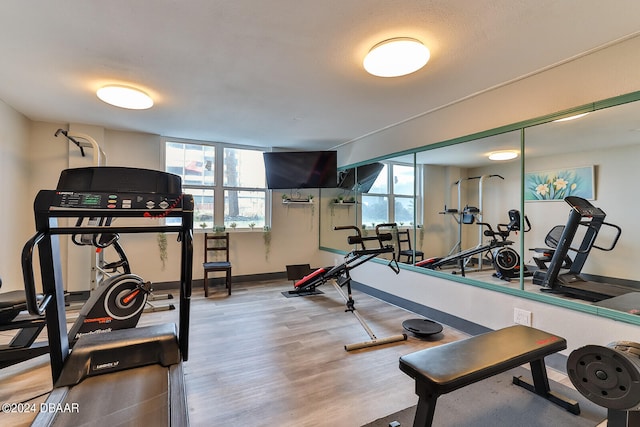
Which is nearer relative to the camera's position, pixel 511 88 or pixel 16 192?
pixel 511 88

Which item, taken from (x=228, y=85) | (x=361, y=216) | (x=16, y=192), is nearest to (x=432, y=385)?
(x=228, y=85)

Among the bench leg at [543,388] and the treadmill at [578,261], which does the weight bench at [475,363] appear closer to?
the bench leg at [543,388]

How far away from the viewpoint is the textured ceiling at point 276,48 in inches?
70.3

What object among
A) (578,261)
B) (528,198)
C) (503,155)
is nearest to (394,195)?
(503,155)

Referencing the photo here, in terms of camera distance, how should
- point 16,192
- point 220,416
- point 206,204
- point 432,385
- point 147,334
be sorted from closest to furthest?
point 432,385 < point 220,416 < point 147,334 < point 16,192 < point 206,204

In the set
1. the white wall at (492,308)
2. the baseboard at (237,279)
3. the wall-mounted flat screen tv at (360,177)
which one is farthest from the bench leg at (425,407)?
A: the baseboard at (237,279)

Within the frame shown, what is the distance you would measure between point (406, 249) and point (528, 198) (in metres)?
1.70

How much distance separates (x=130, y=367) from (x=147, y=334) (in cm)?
29

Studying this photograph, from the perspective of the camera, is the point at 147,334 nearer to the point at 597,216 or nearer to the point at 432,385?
the point at 432,385

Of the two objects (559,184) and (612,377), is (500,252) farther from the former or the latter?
(612,377)

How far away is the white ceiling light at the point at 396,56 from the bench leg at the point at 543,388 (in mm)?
2295

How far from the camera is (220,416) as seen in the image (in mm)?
1836

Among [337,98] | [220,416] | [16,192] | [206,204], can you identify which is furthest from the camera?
[206,204]

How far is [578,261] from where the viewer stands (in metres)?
2.62
